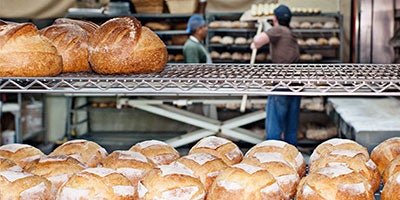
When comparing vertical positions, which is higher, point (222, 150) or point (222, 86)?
point (222, 86)

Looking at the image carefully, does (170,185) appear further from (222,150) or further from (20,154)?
(20,154)

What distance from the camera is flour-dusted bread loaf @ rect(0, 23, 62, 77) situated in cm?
157

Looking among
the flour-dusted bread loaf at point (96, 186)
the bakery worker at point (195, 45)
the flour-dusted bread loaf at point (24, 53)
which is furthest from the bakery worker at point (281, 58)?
the flour-dusted bread loaf at point (96, 186)

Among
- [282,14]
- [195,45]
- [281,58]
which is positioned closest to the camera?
[282,14]

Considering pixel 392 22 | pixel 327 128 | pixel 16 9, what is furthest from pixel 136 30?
pixel 327 128

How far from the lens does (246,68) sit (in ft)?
6.29

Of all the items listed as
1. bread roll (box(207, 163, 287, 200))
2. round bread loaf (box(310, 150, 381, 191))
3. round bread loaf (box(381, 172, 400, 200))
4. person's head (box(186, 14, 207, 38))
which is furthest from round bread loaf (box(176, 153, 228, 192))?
person's head (box(186, 14, 207, 38))

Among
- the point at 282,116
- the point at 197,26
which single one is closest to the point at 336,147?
the point at 282,116

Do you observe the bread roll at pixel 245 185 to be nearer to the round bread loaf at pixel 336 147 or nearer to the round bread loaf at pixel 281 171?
the round bread loaf at pixel 281 171

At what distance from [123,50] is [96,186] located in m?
0.47

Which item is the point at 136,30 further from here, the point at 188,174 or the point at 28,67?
the point at 188,174

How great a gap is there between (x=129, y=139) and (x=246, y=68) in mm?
4563

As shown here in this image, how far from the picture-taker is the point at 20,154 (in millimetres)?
1812

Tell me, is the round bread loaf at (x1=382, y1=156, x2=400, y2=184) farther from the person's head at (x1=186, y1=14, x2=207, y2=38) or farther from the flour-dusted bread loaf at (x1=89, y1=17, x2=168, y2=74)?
the person's head at (x1=186, y1=14, x2=207, y2=38)
